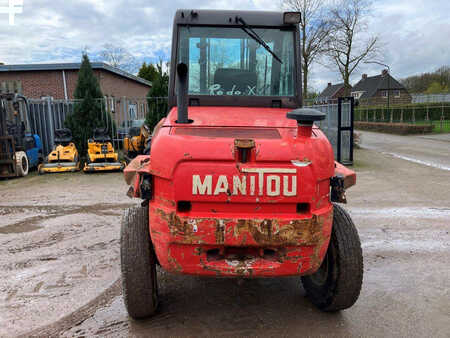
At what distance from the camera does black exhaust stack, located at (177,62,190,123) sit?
114 inches

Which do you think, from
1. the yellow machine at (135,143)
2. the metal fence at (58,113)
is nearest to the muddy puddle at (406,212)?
the yellow machine at (135,143)

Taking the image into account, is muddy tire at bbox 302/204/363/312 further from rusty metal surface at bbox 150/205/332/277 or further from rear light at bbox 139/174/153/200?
rear light at bbox 139/174/153/200

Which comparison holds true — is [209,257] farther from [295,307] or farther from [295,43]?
[295,43]

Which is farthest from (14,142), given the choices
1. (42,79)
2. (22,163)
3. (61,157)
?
(42,79)

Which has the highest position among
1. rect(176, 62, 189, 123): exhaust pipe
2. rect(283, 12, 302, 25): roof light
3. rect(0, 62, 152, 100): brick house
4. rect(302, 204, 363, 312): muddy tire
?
rect(0, 62, 152, 100): brick house

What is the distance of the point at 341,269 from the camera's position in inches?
125

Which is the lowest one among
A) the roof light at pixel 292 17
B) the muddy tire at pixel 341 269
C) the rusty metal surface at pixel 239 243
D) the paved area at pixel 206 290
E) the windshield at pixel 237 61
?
the paved area at pixel 206 290

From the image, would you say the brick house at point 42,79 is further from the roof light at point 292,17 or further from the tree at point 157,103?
the roof light at point 292,17

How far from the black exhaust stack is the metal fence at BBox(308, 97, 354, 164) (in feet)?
32.1

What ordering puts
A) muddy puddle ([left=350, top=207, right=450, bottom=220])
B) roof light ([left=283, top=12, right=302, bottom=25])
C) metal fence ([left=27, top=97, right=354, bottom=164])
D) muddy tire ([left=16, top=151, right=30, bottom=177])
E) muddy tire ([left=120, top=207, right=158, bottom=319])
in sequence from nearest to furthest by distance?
muddy tire ([left=120, top=207, right=158, bottom=319]), roof light ([left=283, top=12, right=302, bottom=25]), muddy puddle ([left=350, top=207, right=450, bottom=220]), muddy tire ([left=16, top=151, right=30, bottom=177]), metal fence ([left=27, top=97, right=354, bottom=164])

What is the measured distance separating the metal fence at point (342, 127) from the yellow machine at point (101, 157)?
22.6 feet

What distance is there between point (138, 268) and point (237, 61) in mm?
2292

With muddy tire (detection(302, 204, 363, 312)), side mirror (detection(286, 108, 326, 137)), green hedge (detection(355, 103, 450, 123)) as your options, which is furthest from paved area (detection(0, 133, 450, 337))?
green hedge (detection(355, 103, 450, 123))

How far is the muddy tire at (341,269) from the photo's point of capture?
3170 mm
